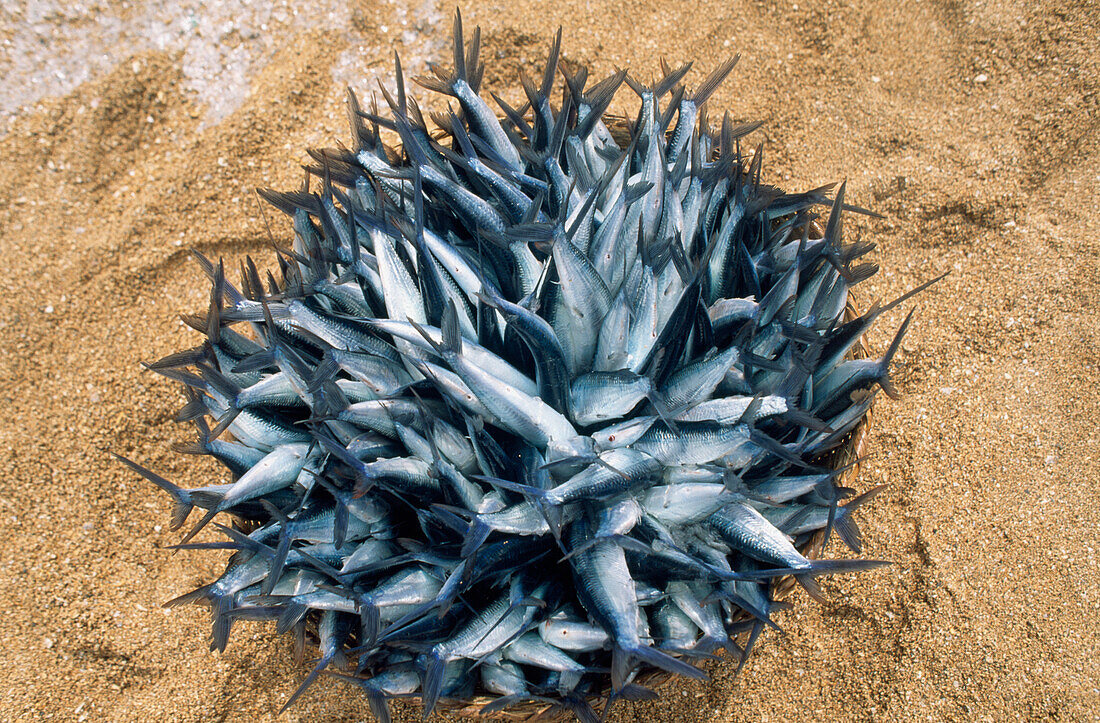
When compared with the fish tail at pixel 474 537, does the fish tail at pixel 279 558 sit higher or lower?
lower

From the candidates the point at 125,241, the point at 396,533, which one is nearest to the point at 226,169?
the point at 125,241

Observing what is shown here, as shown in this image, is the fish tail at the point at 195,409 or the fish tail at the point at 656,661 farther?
the fish tail at the point at 195,409

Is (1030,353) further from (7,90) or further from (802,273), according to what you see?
(7,90)

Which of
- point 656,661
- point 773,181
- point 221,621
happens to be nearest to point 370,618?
point 221,621

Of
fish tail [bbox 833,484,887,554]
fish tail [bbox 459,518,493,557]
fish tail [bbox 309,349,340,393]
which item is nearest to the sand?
fish tail [bbox 833,484,887,554]

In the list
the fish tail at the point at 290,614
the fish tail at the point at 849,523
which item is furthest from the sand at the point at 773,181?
the fish tail at the point at 290,614

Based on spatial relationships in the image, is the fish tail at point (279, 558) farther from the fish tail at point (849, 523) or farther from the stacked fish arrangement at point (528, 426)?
the fish tail at point (849, 523)

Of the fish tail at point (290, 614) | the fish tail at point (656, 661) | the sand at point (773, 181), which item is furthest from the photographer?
the sand at point (773, 181)
